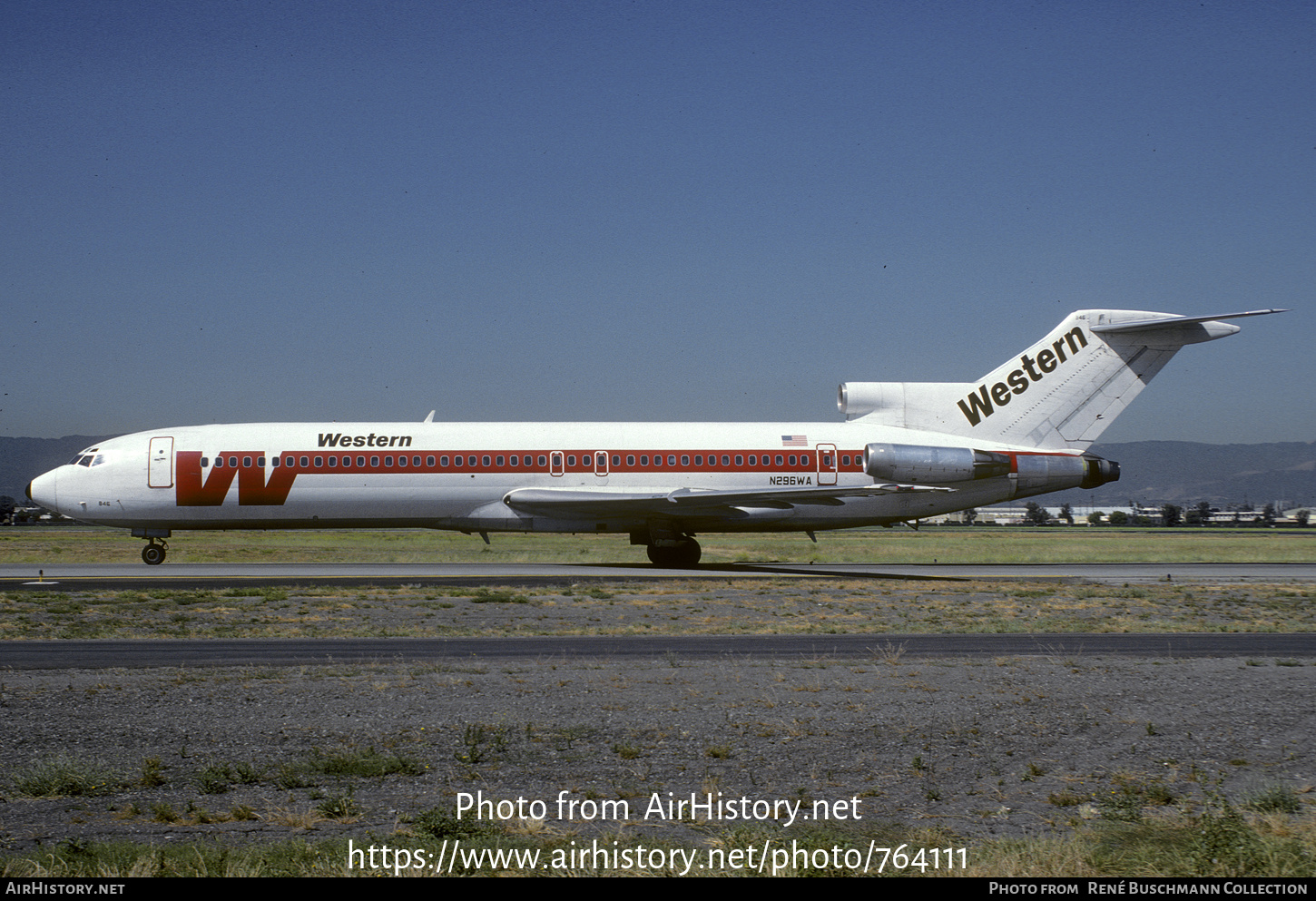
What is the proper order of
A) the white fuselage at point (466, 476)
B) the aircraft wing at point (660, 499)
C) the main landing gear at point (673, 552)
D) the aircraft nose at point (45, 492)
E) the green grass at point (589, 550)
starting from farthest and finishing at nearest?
1. the green grass at point (589, 550)
2. the main landing gear at point (673, 552)
3. the aircraft nose at point (45, 492)
4. the white fuselage at point (466, 476)
5. the aircraft wing at point (660, 499)

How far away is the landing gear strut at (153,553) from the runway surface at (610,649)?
1804 centimetres

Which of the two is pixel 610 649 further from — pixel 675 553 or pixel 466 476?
pixel 675 553

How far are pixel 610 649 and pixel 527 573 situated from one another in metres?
14.8

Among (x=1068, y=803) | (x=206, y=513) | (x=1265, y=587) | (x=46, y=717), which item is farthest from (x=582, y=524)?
(x=1068, y=803)

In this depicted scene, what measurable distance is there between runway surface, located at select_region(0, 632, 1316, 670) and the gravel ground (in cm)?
99

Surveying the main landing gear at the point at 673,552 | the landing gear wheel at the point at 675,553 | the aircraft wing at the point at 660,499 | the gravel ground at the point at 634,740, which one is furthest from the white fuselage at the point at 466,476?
the gravel ground at the point at 634,740

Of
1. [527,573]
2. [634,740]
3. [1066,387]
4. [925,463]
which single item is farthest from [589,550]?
[634,740]

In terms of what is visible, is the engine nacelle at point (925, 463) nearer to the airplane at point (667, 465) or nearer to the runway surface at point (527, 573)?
the airplane at point (667, 465)

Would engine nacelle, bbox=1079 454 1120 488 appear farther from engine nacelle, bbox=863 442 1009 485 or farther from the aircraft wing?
the aircraft wing

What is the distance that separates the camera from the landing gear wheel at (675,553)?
35281mm

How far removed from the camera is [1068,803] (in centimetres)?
843

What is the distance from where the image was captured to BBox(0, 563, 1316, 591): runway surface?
2839 cm

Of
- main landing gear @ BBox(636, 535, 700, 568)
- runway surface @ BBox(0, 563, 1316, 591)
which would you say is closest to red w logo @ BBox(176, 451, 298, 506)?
runway surface @ BBox(0, 563, 1316, 591)
